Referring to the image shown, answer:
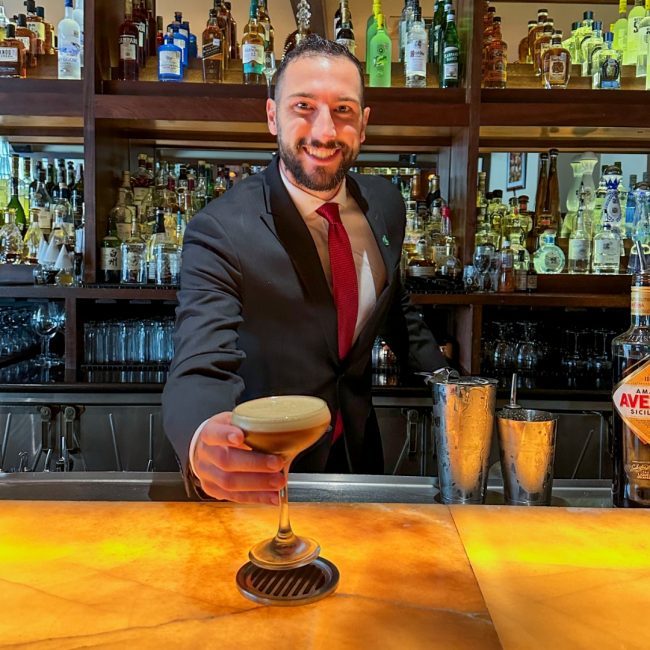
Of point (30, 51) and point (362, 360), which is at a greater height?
point (30, 51)

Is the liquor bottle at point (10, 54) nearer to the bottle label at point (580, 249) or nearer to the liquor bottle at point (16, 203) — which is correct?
the liquor bottle at point (16, 203)

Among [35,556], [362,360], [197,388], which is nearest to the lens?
[35,556]

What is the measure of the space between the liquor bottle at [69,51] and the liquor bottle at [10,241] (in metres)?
0.70

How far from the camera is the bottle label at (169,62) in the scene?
2.63 metres

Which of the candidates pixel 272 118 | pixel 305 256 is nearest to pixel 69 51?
pixel 272 118

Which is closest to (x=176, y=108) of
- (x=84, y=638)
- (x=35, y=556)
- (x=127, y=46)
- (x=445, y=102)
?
(x=127, y=46)

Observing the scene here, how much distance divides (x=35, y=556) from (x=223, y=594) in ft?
0.89

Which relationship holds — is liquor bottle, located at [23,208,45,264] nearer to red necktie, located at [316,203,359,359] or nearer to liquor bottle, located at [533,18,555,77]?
red necktie, located at [316,203,359,359]

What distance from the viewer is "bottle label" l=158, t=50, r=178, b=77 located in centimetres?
263

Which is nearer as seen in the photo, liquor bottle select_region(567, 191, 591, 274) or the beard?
the beard

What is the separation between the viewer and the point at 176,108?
99.9 inches

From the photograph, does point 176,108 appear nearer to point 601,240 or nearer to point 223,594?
point 601,240

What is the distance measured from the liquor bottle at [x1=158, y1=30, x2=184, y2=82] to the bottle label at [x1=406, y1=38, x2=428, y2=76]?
92 cm

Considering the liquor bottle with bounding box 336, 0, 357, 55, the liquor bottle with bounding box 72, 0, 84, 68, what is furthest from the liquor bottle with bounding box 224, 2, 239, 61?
the liquor bottle with bounding box 72, 0, 84, 68
